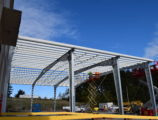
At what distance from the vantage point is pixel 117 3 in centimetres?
1130

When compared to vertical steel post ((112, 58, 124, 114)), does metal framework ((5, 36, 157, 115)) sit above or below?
above

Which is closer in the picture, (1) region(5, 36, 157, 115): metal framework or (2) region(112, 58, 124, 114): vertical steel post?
(1) region(5, 36, 157, 115): metal framework

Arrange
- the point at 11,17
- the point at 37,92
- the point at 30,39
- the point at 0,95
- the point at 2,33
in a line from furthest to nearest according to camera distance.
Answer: the point at 37,92, the point at 0,95, the point at 30,39, the point at 2,33, the point at 11,17

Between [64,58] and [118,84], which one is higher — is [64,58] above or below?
above

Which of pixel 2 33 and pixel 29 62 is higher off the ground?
pixel 29 62

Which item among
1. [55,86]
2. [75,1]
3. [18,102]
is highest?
[75,1]

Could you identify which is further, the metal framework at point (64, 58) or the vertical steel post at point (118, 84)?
the vertical steel post at point (118, 84)

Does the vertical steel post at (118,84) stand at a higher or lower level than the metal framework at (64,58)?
lower

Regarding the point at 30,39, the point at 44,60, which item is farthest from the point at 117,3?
the point at 44,60

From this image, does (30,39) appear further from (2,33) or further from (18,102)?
(18,102)

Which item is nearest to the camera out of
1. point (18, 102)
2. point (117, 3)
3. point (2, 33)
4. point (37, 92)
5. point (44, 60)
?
point (2, 33)

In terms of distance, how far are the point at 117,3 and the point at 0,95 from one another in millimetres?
11571

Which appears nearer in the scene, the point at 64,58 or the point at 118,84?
the point at 118,84

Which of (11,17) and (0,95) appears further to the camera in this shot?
(0,95)
